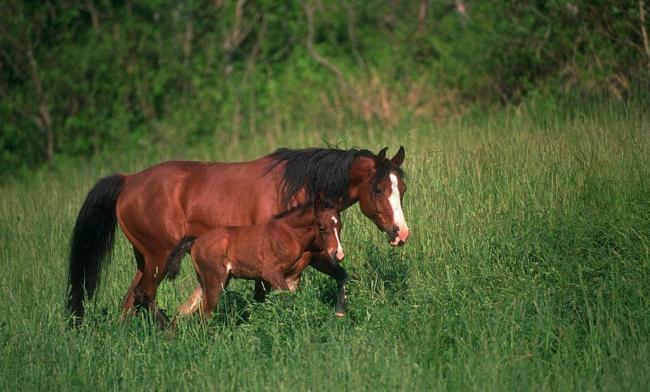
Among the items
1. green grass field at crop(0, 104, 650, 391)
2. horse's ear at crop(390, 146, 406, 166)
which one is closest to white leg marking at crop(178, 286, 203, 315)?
green grass field at crop(0, 104, 650, 391)

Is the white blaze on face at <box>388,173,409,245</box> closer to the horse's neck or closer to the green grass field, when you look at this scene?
the horse's neck

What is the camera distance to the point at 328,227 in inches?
310

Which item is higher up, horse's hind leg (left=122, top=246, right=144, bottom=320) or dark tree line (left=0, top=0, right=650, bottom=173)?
dark tree line (left=0, top=0, right=650, bottom=173)

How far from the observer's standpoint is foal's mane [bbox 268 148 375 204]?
27.7ft

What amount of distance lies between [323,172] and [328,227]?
740mm

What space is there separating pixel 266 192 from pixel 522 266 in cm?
220

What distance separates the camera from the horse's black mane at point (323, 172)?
8.41 metres

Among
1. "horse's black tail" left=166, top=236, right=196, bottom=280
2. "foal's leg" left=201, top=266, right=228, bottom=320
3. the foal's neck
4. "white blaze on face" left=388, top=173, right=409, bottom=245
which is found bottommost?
"foal's leg" left=201, top=266, right=228, bottom=320

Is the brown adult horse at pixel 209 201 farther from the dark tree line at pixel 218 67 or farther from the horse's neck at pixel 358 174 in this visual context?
the dark tree line at pixel 218 67

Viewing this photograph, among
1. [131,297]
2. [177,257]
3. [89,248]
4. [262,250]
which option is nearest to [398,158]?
[262,250]

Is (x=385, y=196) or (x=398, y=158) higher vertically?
(x=398, y=158)

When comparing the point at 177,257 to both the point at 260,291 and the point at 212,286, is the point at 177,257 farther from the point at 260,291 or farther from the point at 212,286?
the point at 260,291

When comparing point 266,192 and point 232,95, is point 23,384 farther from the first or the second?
point 232,95

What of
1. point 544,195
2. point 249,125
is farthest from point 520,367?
point 249,125
